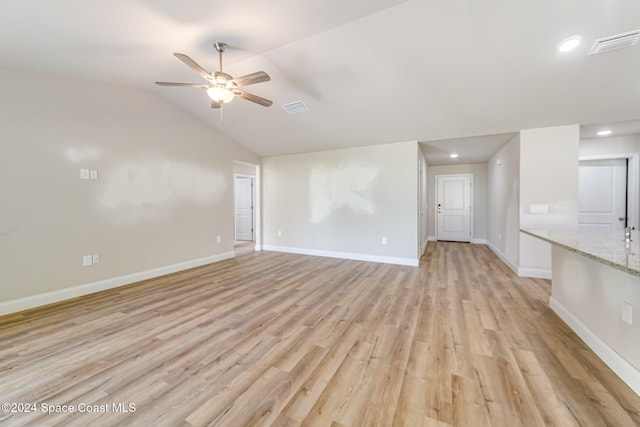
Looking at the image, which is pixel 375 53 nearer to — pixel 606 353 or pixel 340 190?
pixel 340 190

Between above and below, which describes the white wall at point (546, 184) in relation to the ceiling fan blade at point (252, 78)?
below

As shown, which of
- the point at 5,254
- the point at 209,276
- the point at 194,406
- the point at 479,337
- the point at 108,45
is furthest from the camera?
the point at 209,276

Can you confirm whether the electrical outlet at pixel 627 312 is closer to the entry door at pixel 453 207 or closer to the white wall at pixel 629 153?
the white wall at pixel 629 153

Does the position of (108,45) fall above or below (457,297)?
above

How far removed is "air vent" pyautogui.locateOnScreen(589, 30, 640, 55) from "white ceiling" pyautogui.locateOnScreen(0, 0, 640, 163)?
2.6 inches

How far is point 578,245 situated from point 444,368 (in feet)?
4.32

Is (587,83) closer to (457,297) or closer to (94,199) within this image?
(457,297)

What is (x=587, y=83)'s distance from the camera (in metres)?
2.79

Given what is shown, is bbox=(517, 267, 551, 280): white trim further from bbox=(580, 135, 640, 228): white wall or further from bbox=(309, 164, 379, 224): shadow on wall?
bbox=(309, 164, 379, 224): shadow on wall

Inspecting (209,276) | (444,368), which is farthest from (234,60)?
(444,368)

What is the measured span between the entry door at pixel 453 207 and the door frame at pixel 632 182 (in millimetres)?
2785

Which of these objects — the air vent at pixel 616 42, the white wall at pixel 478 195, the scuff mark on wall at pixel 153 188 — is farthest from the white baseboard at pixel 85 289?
the white wall at pixel 478 195

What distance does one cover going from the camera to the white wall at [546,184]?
3.63 m

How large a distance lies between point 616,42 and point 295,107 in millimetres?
3569
